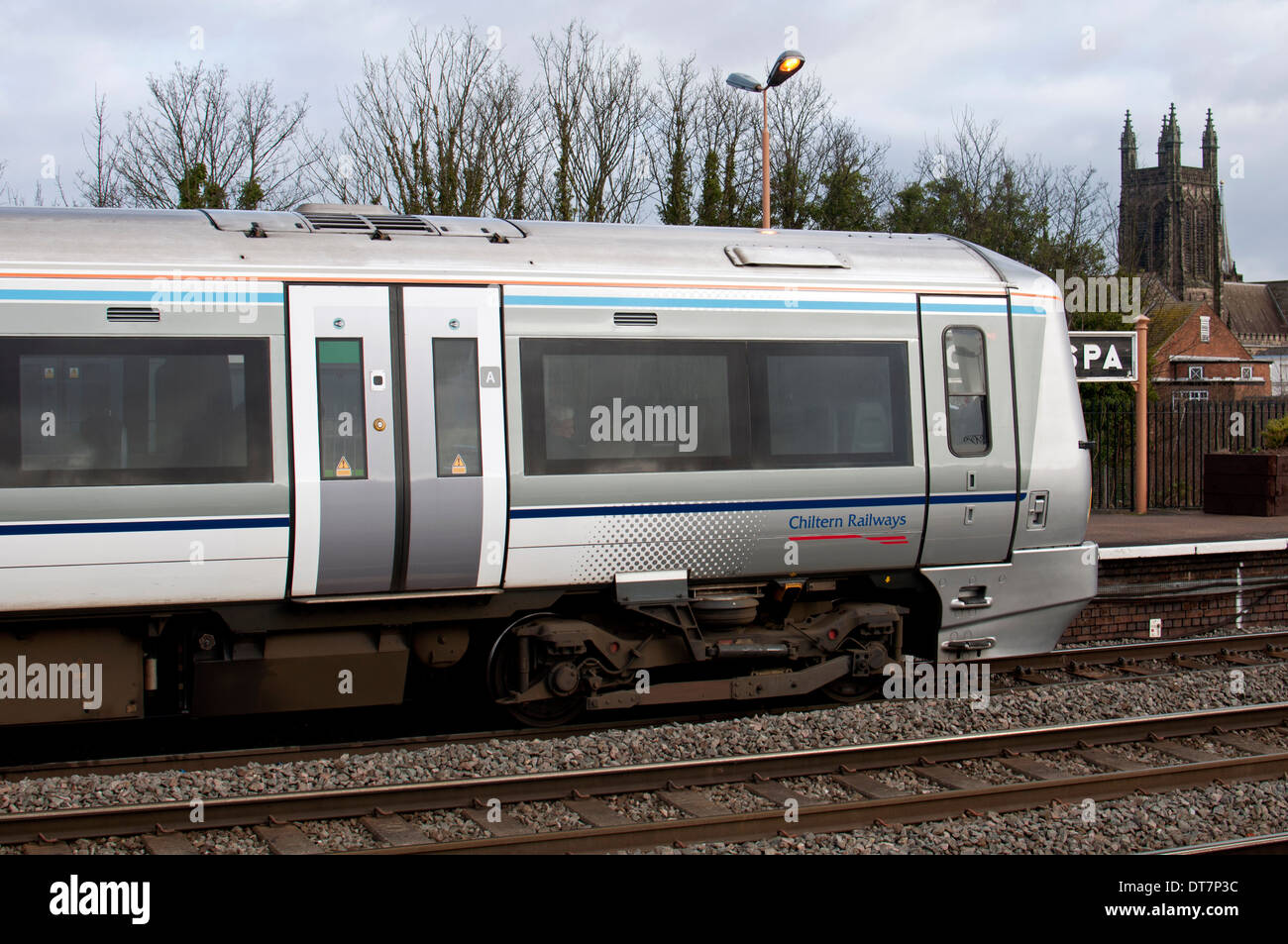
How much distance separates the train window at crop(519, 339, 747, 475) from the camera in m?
7.33

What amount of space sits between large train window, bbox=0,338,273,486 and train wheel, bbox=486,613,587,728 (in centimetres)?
196

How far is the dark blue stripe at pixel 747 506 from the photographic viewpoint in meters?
7.31

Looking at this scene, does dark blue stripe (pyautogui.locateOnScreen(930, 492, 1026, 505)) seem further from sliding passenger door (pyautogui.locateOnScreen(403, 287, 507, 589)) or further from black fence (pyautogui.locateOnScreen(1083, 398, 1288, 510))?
black fence (pyautogui.locateOnScreen(1083, 398, 1288, 510))

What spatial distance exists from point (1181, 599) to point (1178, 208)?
83.9 m

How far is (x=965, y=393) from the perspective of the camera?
27.2 ft

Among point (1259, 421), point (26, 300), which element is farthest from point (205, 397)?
point (1259, 421)

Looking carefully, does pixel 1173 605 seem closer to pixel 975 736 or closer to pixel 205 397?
pixel 975 736

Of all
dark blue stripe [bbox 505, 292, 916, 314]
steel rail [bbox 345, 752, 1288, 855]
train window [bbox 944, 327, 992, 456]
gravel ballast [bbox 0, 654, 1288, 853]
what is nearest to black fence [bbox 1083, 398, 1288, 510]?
gravel ballast [bbox 0, 654, 1288, 853]

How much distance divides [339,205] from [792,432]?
3.51m

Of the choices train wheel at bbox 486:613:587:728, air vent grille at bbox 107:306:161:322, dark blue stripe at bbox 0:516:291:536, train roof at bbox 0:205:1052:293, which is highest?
train roof at bbox 0:205:1052:293

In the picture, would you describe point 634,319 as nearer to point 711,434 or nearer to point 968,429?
point 711,434

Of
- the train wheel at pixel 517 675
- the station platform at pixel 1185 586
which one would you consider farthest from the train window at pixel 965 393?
the station platform at pixel 1185 586

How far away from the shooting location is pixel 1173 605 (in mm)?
12766
